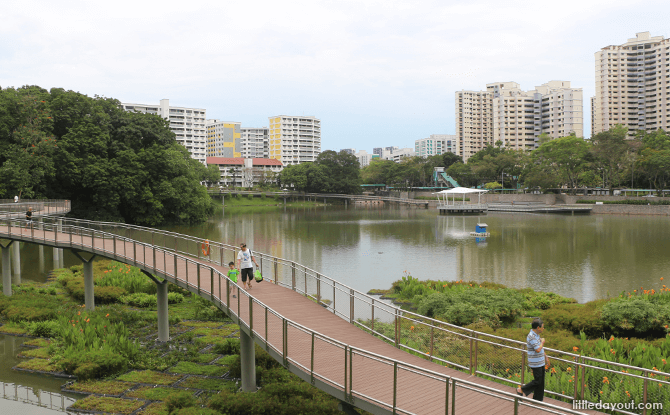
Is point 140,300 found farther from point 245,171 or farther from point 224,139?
point 224,139

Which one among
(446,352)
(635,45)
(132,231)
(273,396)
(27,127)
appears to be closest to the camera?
(446,352)

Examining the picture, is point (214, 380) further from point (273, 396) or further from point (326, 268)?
point (326, 268)

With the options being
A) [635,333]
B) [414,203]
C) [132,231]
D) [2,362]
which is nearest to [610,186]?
[414,203]

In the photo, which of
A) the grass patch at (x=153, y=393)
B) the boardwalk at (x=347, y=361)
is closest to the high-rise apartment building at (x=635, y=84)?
the boardwalk at (x=347, y=361)

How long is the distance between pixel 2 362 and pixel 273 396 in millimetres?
→ 9100

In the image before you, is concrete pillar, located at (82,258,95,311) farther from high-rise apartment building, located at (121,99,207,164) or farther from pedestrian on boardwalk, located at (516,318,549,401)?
high-rise apartment building, located at (121,99,207,164)

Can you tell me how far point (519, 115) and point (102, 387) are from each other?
15401 cm

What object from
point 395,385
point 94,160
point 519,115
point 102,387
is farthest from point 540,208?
point 519,115

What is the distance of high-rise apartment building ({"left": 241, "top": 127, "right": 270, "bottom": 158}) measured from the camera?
184000mm

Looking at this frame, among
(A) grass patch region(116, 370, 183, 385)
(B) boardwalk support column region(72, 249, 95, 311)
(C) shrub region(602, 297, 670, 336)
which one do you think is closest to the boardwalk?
A: (A) grass patch region(116, 370, 183, 385)

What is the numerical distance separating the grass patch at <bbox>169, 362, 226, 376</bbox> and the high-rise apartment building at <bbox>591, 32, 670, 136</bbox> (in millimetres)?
145287

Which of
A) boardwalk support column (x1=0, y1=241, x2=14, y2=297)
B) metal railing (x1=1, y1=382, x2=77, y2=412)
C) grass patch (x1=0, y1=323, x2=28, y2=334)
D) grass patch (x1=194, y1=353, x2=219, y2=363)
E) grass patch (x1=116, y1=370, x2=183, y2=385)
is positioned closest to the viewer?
metal railing (x1=1, y1=382, x2=77, y2=412)

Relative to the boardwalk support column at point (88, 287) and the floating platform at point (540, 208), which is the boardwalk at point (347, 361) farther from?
the floating platform at point (540, 208)

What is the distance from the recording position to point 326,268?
2916cm
